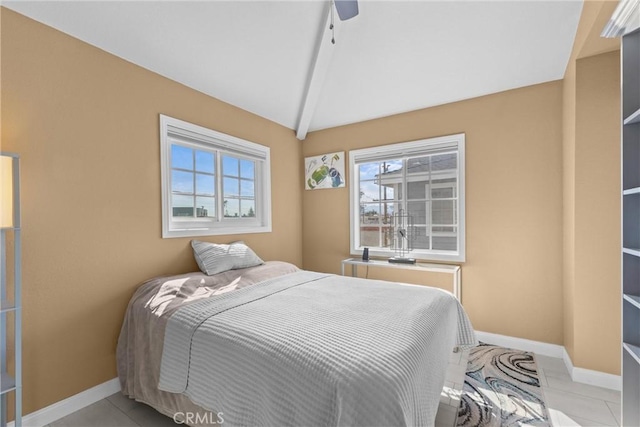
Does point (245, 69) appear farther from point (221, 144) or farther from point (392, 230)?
point (392, 230)

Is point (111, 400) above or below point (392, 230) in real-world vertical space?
below

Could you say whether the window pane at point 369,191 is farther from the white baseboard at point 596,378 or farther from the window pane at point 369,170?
the white baseboard at point 596,378

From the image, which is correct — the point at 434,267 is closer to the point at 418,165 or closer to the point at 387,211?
the point at 387,211

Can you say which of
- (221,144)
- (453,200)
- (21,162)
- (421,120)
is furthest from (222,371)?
(421,120)

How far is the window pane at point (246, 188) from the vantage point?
3264mm

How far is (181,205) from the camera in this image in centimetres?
263

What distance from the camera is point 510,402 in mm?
1839

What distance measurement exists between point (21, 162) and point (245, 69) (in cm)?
182

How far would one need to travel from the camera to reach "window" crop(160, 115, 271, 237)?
249 centimetres

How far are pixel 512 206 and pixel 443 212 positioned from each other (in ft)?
2.11

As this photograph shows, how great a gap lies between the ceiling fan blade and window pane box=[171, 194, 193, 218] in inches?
80.1

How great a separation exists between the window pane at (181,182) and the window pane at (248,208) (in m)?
0.66

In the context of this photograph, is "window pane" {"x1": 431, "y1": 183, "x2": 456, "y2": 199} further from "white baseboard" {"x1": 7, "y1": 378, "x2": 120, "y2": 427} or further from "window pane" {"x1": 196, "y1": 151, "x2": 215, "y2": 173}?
"white baseboard" {"x1": 7, "y1": 378, "x2": 120, "y2": 427}

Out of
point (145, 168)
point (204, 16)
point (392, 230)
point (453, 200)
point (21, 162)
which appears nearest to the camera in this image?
point (21, 162)
